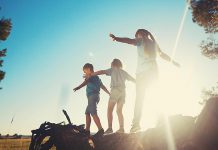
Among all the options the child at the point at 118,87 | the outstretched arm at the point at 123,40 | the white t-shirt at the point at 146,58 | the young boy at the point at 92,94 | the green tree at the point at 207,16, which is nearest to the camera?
the outstretched arm at the point at 123,40

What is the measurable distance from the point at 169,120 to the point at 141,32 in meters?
3.78

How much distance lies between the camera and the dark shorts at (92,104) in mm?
7580

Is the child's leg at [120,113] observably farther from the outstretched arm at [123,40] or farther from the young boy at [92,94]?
the outstretched arm at [123,40]

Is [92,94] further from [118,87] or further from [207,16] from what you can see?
[207,16]

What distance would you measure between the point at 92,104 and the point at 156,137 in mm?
6397

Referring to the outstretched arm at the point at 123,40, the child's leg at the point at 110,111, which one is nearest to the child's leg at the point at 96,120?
the child's leg at the point at 110,111

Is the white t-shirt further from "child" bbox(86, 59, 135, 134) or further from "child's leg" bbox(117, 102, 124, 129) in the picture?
"child's leg" bbox(117, 102, 124, 129)

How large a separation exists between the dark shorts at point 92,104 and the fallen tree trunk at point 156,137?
230 inches

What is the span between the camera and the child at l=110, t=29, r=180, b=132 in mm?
4844

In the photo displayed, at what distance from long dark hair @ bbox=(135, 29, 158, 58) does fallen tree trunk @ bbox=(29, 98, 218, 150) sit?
334 centimetres

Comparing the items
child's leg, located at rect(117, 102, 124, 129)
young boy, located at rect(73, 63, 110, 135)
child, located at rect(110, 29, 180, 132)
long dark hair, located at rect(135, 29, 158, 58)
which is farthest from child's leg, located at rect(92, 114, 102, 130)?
long dark hair, located at rect(135, 29, 158, 58)

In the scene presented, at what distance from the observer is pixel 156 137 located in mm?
1317

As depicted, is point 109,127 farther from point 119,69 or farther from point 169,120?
point 169,120

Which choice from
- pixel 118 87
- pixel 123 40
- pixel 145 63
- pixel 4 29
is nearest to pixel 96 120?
pixel 118 87
